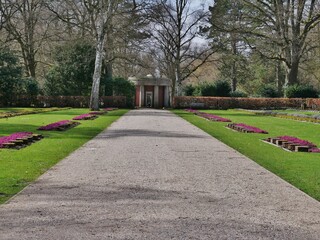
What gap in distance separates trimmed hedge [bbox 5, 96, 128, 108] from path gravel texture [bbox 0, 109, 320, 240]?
38215 millimetres

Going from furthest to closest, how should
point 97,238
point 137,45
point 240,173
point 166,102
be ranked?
point 166,102, point 137,45, point 240,173, point 97,238

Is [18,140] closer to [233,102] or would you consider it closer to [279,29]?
[279,29]

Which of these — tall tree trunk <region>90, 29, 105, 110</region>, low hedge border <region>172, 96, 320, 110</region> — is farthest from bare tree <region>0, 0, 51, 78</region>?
low hedge border <region>172, 96, 320, 110</region>

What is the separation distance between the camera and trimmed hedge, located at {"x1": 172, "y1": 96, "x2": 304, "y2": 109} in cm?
5353

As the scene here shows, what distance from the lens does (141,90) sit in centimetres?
5809

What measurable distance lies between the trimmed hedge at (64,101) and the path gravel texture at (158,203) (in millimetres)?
38215

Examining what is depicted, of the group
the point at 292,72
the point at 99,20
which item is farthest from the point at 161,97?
the point at 99,20

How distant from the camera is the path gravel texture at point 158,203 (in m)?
5.29

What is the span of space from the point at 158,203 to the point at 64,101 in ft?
143

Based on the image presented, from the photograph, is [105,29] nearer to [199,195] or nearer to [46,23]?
[46,23]

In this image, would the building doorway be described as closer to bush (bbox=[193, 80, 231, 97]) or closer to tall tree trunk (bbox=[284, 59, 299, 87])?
bush (bbox=[193, 80, 231, 97])

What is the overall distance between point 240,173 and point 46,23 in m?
46.6

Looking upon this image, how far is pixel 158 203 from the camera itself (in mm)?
6652

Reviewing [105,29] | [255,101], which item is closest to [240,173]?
[105,29]
